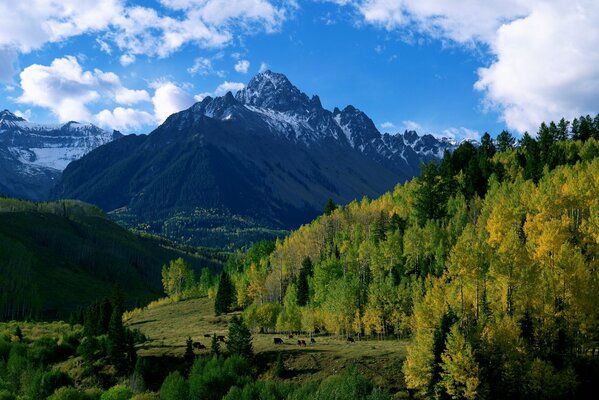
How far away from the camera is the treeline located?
224 ft

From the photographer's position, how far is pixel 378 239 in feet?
433

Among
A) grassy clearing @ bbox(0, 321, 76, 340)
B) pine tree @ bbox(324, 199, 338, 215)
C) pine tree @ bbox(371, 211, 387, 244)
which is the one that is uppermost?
pine tree @ bbox(324, 199, 338, 215)

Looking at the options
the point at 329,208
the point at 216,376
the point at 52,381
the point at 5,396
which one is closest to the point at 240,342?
the point at 216,376

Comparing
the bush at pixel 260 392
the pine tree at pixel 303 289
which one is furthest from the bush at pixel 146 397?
the pine tree at pixel 303 289

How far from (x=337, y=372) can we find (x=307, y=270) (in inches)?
2270

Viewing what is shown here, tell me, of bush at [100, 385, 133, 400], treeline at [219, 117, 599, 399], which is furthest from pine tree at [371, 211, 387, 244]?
bush at [100, 385, 133, 400]

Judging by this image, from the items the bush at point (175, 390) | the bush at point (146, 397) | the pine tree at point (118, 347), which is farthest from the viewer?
the pine tree at point (118, 347)

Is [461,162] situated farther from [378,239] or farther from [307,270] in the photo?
[307,270]

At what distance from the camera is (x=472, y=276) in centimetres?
7475

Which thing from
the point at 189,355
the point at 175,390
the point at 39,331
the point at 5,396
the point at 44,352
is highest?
the point at 39,331

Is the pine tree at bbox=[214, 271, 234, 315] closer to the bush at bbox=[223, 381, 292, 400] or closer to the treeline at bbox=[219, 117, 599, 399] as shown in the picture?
the treeline at bbox=[219, 117, 599, 399]

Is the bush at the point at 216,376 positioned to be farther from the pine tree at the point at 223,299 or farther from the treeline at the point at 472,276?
the pine tree at the point at 223,299

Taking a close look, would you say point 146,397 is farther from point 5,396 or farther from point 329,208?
point 329,208

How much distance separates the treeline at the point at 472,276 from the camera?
6812cm
